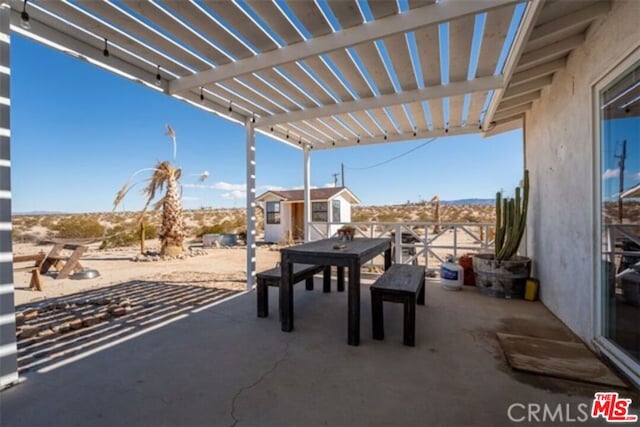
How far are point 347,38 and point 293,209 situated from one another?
1197 cm

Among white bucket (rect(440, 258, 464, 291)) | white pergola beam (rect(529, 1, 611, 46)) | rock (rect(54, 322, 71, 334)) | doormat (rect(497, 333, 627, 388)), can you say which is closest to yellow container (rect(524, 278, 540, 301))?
white bucket (rect(440, 258, 464, 291))

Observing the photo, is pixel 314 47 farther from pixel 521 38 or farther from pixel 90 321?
pixel 90 321

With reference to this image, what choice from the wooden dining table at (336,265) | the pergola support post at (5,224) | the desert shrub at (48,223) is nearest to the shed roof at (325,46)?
the pergola support post at (5,224)

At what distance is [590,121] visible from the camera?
93.4 inches

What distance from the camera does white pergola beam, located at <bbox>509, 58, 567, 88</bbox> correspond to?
2921mm

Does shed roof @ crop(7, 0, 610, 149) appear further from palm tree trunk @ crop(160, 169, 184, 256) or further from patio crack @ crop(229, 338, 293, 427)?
palm tree trunk @ crop(160, 169, 184, 256)

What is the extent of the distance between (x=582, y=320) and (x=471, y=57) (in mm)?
2764

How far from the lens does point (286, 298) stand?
2.88m

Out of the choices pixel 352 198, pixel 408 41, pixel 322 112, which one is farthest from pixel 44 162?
pixel 408 41

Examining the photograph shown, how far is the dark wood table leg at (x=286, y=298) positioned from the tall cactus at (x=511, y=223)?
10.4 feet

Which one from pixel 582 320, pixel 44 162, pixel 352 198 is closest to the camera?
pixel 582 320

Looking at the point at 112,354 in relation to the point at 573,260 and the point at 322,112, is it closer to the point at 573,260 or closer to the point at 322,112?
the point at 322,112

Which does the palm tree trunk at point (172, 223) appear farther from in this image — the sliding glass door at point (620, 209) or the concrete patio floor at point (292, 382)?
the sliding glass door at point (620, 209)

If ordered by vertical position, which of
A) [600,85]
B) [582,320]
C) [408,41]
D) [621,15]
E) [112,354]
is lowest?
[112,354]
